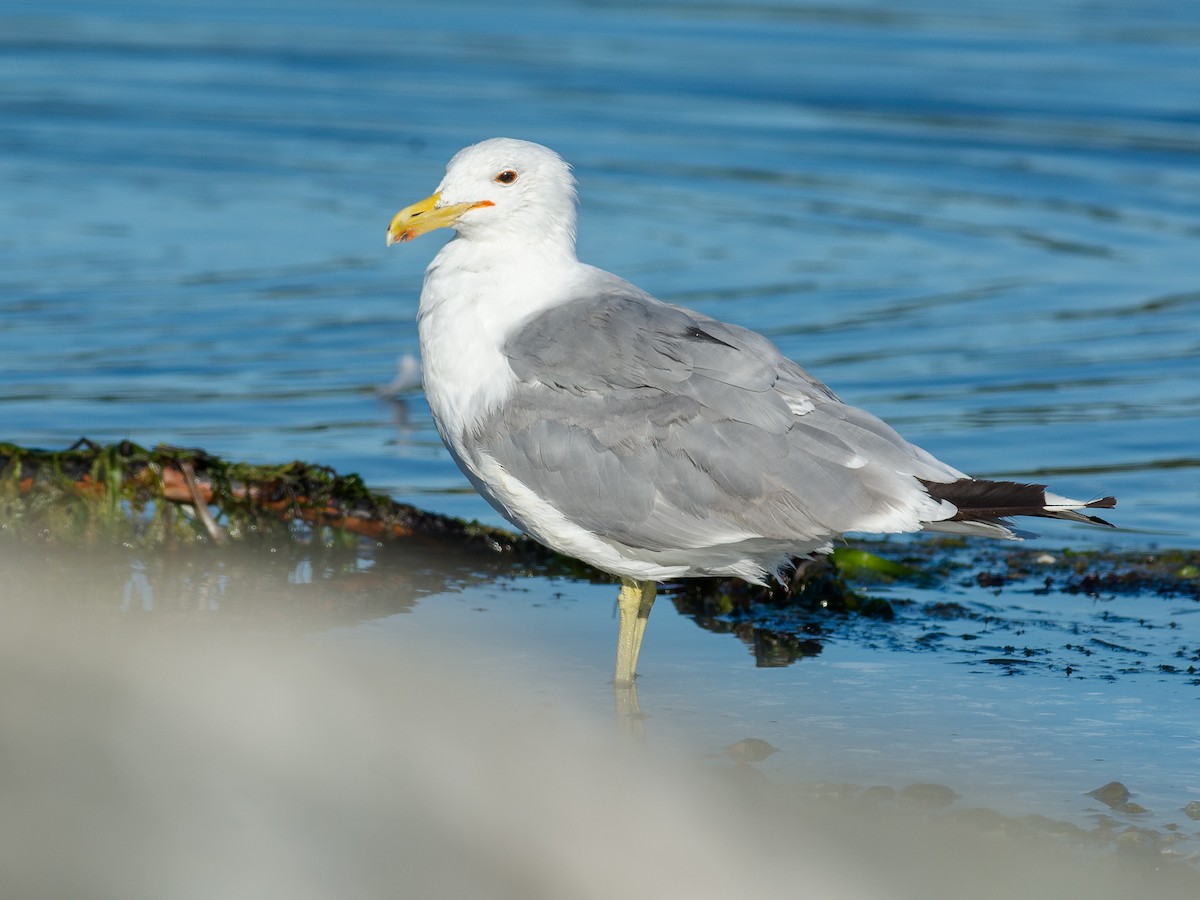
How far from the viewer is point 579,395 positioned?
5.21 m

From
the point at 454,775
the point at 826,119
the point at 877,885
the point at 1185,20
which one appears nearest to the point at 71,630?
the point at 454,775

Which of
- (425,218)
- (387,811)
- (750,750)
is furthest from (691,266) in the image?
(387,811)

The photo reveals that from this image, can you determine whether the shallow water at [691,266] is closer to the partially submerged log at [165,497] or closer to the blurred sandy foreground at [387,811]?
the partially submerged log at [165,497]

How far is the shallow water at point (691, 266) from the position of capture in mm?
5438

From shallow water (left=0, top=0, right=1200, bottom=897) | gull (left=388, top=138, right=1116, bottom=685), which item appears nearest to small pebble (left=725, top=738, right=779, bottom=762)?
shallow water (left=0, top=0, right=1200, bottom=897)

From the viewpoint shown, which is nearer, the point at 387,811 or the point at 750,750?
the point at 387,811

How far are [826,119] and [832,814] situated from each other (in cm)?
1209

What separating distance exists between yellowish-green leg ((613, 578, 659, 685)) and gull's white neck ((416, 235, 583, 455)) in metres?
0.72

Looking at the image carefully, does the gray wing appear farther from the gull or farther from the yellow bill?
the yellow bill

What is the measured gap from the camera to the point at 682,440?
16.9ft

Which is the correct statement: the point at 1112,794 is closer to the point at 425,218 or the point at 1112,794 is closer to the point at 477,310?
the point at 477,310

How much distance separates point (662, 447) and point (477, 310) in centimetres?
75

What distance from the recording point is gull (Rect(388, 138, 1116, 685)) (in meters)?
5.04

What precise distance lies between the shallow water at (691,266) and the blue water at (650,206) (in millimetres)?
41
